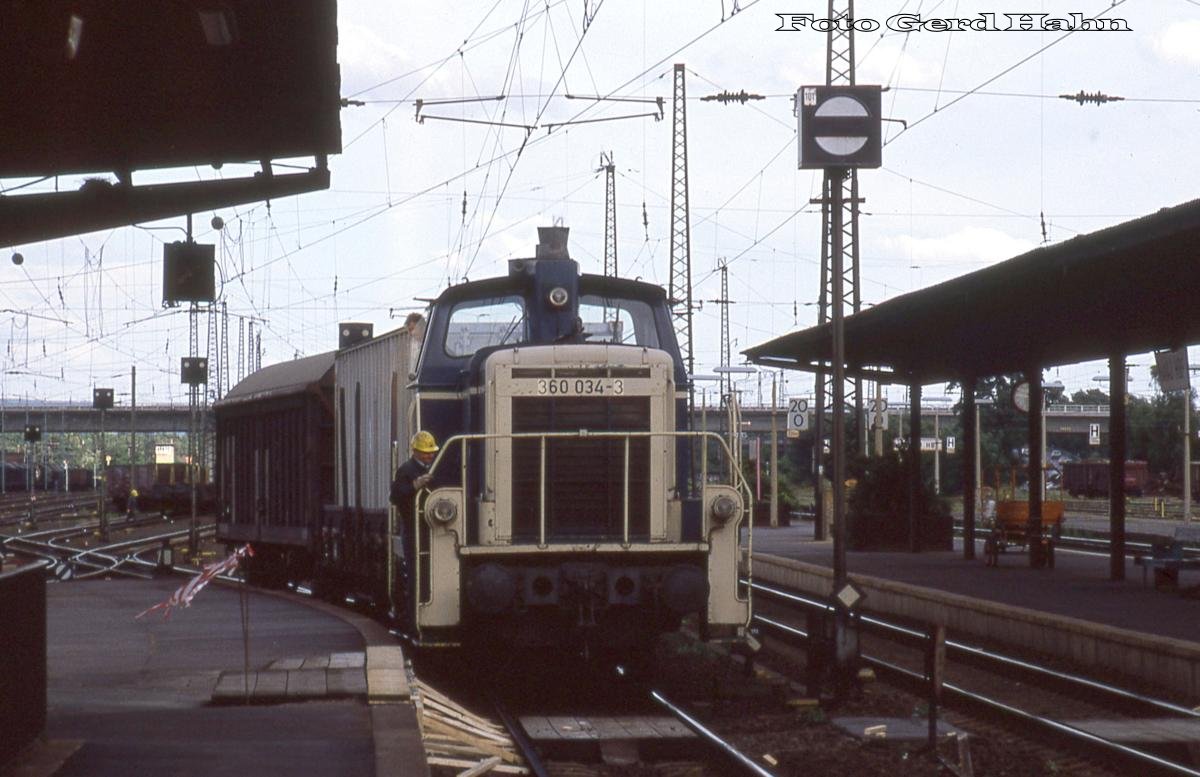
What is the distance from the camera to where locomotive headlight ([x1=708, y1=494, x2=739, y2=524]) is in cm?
1308

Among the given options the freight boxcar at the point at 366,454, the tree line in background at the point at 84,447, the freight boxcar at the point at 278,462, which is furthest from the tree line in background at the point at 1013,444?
the freight boxcar at the point at 366,454

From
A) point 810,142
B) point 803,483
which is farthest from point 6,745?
point 803,483

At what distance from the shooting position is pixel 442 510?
499 inches

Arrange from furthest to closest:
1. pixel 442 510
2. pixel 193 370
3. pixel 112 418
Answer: pixel 112 418, pixel 193 370, pixel 442 510

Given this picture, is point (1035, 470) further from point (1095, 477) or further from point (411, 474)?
point (1095, 477)

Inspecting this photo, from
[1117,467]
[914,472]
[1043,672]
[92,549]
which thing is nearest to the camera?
[1043,672]

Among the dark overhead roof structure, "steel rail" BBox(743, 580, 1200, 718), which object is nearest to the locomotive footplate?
"steel rail" BBox(743, 580, 1200, 718)

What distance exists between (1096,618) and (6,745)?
490 inches

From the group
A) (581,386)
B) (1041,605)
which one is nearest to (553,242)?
(581,386)

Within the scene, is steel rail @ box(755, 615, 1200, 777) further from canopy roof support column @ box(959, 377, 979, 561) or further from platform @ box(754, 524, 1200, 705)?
canopy roof support column @ box(959, 377, 979, 561)

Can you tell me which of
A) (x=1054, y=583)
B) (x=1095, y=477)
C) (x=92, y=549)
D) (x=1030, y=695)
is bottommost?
(x=92, y=549)

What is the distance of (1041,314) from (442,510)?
13434 millimetres

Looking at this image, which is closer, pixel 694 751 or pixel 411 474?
pixel 694 751

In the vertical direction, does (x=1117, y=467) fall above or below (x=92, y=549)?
above
